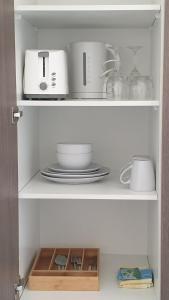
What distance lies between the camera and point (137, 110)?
2.07 metres

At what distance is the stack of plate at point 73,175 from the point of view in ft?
6.08

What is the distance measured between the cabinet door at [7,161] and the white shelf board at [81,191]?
127 mm

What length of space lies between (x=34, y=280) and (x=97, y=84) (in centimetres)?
76

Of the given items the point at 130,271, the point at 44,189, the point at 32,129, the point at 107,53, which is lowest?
the point at 130,271

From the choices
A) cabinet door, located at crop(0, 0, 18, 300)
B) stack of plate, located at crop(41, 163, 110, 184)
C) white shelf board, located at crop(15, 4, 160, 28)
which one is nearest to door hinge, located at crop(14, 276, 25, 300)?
cabinet door, located at crop(0, 0, 18, 300)

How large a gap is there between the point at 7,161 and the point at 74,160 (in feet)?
1.50

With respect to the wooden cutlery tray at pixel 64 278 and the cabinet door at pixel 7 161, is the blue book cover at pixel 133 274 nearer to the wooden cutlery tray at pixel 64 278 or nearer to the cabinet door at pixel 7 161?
the wooden cutlery tray at pixel 64 278

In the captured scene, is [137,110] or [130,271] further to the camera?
[137,110]

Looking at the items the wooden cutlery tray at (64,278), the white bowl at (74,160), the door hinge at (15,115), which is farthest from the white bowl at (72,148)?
the wooden cutlery tray at (64,278)

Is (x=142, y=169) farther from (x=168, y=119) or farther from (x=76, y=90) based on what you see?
(x=76, y=90)

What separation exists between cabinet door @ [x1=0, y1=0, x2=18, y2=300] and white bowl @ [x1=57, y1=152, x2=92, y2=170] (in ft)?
1.07

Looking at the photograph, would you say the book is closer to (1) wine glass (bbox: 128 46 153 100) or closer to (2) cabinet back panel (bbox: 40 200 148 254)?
(2) cabinet back panel (bbox: 40 200 148 254)

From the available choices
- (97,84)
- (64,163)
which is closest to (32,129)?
(64,163)

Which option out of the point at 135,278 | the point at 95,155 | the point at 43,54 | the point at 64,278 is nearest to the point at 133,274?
the point at 135,278
